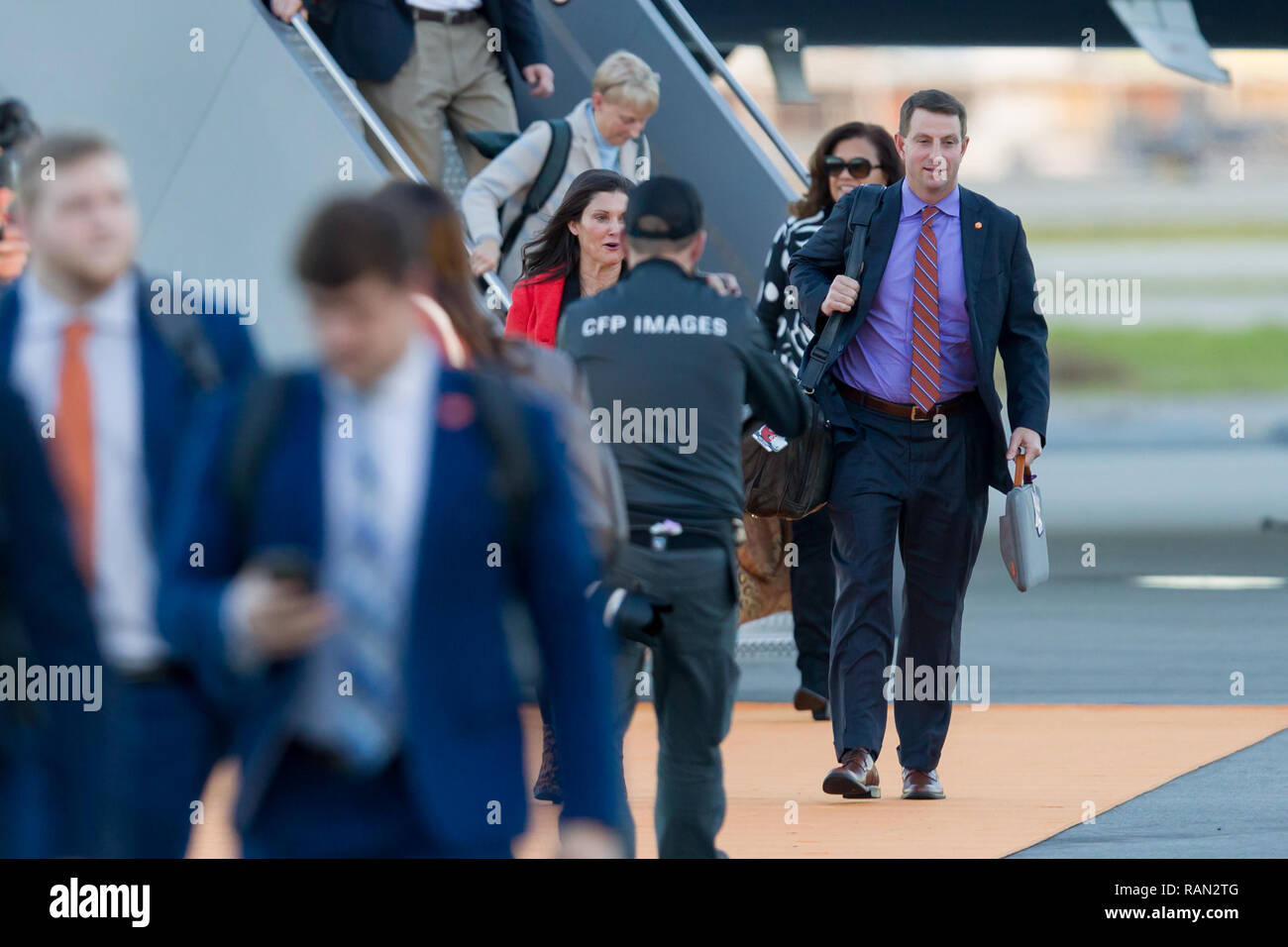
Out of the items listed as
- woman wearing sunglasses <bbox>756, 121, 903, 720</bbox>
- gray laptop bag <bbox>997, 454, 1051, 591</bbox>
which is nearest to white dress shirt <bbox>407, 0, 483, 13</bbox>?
woman wearing sunglasses <bbox>756, 121, 903, 720</bbox>

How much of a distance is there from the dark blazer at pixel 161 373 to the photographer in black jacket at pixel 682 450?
1.23 metres

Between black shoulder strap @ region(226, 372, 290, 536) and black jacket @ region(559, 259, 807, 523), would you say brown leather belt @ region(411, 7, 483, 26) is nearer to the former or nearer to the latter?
black jacket @ region(559, 259, 807, 523)

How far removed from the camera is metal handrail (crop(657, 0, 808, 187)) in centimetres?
1182

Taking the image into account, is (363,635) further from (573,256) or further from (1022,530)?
(1022,530)

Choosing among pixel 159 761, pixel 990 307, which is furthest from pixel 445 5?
pixel 159 761

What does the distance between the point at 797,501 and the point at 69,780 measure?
3.75 metres

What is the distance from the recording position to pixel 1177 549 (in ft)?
66.2

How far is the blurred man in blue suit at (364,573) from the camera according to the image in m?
2.91

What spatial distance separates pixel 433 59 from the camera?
9758mm

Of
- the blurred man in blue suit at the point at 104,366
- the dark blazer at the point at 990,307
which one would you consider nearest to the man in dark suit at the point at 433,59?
the dark blazer at the point at 990,307

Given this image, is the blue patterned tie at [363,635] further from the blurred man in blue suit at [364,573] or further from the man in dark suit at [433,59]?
the man in dark suit at [433,59]
